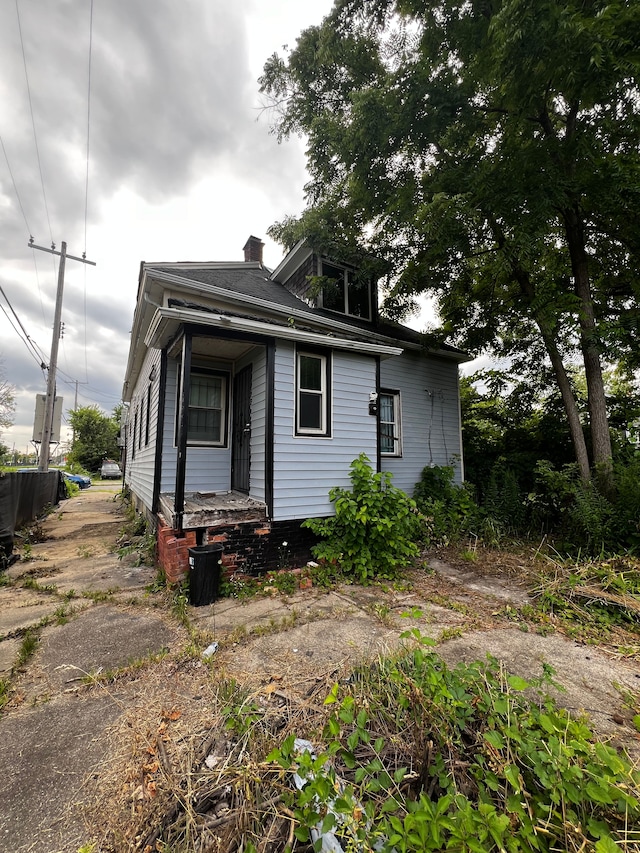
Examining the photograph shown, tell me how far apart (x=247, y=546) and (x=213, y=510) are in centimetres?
69

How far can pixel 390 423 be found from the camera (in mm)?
8430

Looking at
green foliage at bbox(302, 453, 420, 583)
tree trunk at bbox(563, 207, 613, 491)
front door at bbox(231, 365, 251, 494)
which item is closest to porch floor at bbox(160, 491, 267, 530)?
front door at bbox(231, 365, 251, 494)

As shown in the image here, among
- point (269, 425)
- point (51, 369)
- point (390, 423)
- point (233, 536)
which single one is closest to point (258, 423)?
point (269, 425)

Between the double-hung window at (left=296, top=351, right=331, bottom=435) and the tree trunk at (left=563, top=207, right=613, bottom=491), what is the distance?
502cm

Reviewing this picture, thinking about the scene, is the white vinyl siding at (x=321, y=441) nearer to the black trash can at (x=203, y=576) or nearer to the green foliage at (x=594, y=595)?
the black trash can at (x=203, y=576)

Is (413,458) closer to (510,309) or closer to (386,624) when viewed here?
(510,309)

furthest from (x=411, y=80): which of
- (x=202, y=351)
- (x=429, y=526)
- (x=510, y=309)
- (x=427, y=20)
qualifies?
(x=429, y=526)

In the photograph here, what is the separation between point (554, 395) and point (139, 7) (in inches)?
460

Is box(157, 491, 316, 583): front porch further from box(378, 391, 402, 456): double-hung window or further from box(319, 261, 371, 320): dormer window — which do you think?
box(319, 261, 371, 320): dormer window

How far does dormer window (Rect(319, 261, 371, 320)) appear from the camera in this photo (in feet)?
28.0

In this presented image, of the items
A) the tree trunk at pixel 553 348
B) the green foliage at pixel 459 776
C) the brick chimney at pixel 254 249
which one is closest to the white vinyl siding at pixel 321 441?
the green foliage at pixel 459 776

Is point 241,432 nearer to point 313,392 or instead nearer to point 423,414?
point 313,392

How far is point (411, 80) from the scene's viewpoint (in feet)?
21.5

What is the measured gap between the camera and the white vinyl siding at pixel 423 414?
846 centimetres
